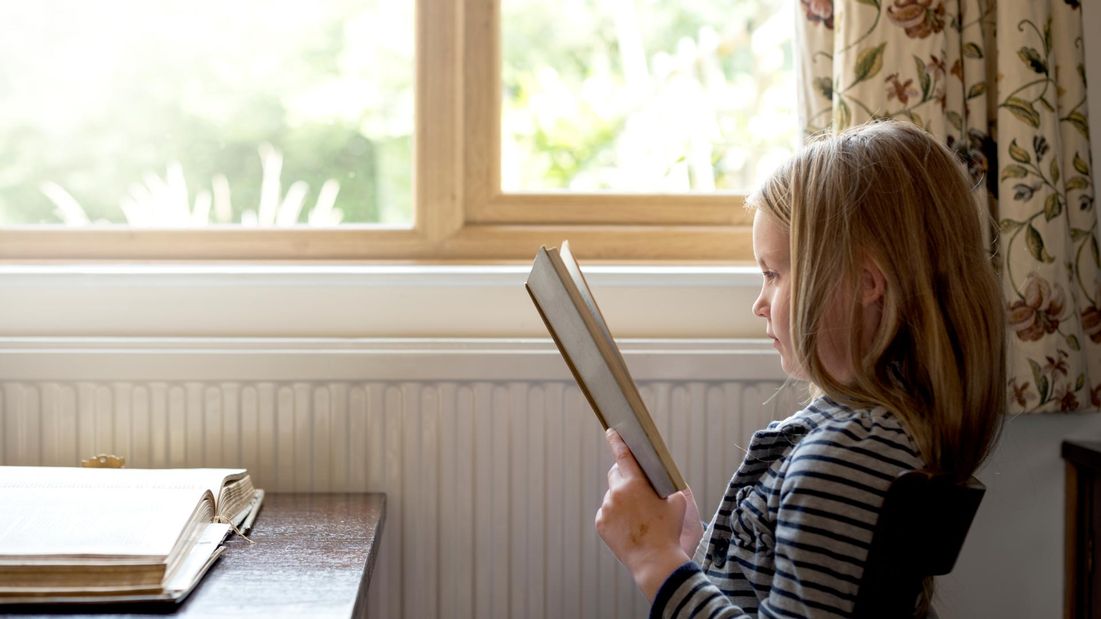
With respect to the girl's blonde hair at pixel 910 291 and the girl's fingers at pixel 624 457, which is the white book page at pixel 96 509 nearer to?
the girl's fingers at pixel 624 457

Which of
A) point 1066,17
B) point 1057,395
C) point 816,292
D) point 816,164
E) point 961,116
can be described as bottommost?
point 1057,395

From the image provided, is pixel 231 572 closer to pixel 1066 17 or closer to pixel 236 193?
pixel 236 193

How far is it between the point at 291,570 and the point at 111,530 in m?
0.18

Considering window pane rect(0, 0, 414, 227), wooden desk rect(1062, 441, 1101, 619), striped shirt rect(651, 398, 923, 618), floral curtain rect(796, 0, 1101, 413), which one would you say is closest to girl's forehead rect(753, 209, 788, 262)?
striped shirt rect(651, 398, 923, 618)

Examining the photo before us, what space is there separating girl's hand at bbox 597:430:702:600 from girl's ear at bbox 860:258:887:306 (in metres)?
0.28

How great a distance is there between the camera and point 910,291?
39.2 inches

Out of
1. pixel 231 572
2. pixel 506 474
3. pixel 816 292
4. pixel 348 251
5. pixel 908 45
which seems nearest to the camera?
pixel 816 292

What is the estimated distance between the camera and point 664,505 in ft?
3.61

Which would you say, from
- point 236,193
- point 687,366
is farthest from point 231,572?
point 236,193

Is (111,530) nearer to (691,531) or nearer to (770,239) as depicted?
(691,531)

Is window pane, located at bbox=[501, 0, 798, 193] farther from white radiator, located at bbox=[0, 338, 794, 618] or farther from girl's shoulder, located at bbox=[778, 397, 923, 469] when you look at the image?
girl's shoulder, located at bbox=[778, 397, 923, 469]

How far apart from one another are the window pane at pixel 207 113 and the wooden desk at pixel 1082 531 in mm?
1100

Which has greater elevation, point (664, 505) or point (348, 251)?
point (348, 251)

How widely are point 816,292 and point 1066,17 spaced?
0.83 meters
